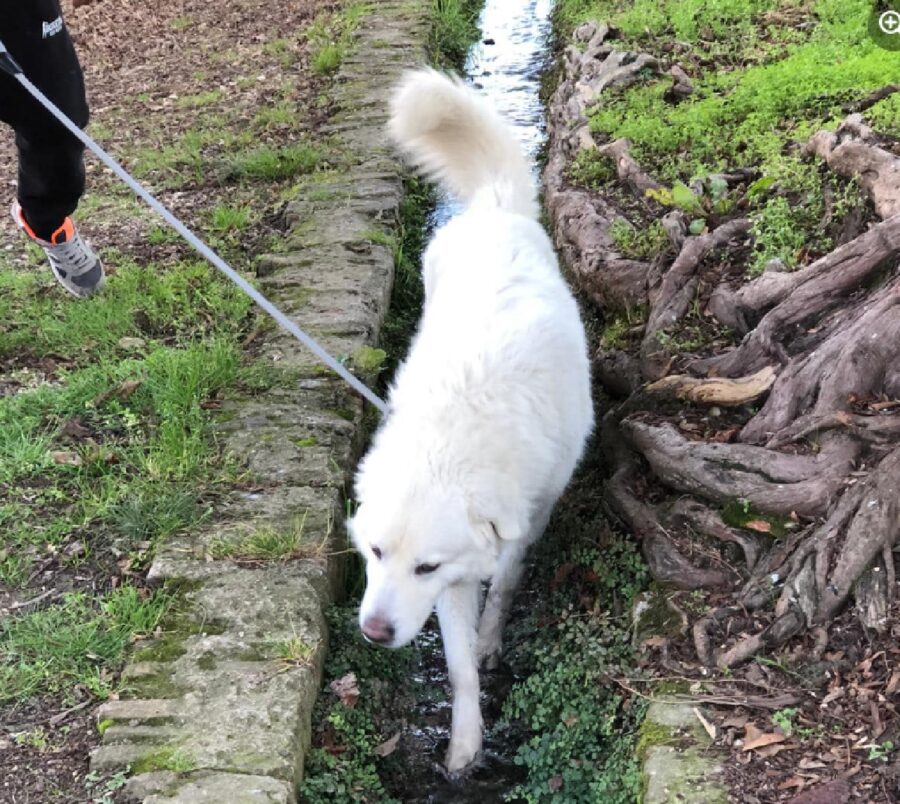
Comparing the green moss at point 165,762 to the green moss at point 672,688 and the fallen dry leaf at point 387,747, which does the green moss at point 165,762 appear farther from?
the green moss at point 672,688

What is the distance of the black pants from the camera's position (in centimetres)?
390

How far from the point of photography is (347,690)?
10.2 ft

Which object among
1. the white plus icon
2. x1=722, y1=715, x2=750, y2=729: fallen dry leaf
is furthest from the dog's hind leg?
the white plus icon

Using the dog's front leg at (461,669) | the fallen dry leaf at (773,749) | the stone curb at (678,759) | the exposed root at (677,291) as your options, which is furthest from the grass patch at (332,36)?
the fallen dry leaf at (773,749)

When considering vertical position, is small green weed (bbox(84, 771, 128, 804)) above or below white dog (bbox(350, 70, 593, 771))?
below

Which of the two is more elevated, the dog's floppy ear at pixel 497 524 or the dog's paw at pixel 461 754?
the dog's floppy ear at pixel 497 524

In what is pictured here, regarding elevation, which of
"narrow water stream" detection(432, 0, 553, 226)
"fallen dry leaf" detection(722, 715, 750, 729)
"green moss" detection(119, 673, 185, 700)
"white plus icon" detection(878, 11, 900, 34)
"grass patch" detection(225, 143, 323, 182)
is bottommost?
"narrow water stream" detection(432, 0, 553, 226)

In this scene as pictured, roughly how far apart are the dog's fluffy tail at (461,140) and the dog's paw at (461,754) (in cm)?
227

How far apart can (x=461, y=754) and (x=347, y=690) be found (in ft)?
1.47

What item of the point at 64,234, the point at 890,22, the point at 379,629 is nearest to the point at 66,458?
the point at 64,234

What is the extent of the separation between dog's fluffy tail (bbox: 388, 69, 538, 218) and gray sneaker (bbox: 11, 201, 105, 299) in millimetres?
1616

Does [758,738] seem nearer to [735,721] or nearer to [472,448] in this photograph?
[735,721]

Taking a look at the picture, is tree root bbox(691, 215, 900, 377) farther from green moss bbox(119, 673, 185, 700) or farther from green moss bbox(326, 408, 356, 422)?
green moss bbox(119, 673, 185, 700)

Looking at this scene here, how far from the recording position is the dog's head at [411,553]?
2.85 m
